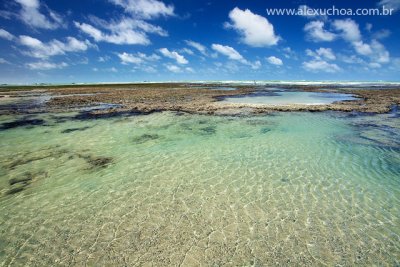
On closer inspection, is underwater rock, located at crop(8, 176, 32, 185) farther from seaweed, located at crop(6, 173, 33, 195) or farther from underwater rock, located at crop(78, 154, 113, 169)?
underwater rock, located at crop(78, 154, 113, 169)

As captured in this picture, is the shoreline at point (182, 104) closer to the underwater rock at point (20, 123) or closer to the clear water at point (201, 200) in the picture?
the underwater rock at point (20, 123)

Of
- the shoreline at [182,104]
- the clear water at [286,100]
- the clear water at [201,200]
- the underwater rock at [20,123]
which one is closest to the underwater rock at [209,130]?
the clear water at [201,200]

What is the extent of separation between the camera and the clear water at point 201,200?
4996 mm

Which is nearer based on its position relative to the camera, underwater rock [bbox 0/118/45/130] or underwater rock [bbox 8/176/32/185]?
underwater rock [bbox 8/176/32/185]

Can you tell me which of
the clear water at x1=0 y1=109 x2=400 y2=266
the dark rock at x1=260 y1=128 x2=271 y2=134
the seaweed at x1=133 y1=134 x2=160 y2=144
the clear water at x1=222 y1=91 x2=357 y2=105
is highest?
the clear water at x1=222 y1=91 x2=357 y2=105

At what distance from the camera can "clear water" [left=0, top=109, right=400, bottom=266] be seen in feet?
16.4

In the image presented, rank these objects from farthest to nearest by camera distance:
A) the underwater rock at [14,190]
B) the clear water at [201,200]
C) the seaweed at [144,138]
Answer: the seaweed at [144,138]
the underwater rock at [14,190]
the clear water at [201,200]

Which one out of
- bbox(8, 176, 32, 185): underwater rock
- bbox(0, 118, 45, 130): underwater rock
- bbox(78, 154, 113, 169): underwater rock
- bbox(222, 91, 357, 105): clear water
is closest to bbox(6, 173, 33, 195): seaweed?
bbox(8, 176, 32, 185): underwater rock

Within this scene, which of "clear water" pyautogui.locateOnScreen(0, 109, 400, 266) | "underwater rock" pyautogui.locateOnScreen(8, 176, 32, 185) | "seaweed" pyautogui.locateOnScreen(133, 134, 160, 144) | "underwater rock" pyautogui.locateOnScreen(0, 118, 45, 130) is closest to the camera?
"clear water" pyautogui.locateOnScreen(0, 109, 400, 266)

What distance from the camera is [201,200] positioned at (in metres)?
7.00

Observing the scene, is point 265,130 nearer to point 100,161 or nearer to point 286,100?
point 100,161

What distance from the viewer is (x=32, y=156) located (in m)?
10.8

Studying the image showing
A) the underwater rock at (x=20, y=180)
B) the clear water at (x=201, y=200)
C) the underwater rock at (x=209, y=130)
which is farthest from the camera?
the underwater rock at (x=209, y=130)

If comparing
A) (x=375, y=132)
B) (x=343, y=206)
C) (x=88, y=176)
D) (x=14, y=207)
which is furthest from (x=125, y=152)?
(x=375, y=132)
